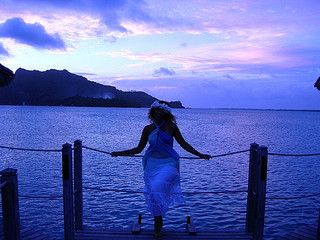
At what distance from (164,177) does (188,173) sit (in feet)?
47.2

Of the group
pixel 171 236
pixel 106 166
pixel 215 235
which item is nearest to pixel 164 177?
pixel 171 236

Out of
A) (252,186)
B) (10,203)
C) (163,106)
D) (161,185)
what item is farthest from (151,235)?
(10,203)

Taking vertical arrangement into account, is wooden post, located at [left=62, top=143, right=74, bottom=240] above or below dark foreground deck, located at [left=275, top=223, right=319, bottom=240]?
above

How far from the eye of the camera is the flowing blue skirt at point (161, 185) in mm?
4715

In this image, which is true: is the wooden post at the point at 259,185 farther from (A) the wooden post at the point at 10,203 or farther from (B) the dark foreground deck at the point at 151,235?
(A) the wooden post at the point at 10,203

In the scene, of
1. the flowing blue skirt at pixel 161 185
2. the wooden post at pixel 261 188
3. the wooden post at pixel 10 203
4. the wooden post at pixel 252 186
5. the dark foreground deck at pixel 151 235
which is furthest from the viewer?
the wooden post at pixel 252 186

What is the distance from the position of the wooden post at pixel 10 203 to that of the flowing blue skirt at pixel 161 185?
184 cm

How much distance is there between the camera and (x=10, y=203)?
3746 mm

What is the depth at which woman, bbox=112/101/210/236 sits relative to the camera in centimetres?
473

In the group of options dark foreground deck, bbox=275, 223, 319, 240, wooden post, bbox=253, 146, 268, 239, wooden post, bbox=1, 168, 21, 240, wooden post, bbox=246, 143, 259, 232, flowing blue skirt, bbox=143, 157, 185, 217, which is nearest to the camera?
wooden post, bbox=1, 168, 21, 240

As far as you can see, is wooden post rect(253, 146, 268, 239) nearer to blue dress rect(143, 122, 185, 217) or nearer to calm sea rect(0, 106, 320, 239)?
blue dress rect(143, 122, 185, 217)

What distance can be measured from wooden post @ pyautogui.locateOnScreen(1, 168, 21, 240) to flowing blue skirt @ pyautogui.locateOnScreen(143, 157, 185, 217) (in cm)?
184

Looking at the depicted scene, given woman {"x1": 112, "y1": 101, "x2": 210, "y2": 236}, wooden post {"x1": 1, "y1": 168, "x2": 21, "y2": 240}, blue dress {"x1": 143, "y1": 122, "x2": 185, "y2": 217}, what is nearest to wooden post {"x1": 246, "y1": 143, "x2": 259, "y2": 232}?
woman {"x1": 112, "y1": 101, "x2": 210, "y2": 236}

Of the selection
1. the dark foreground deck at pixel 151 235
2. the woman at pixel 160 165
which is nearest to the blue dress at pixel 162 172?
the woman at pixel 160 165
